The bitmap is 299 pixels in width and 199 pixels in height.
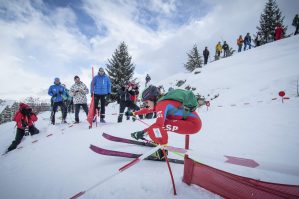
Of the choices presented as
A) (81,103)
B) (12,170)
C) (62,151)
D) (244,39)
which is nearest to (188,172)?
(62,151)

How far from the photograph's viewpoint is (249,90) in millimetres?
10797

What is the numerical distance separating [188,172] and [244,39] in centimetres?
2406

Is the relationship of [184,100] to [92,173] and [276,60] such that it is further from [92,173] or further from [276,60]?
[276,60]

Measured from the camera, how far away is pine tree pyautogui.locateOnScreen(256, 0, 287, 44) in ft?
96.4

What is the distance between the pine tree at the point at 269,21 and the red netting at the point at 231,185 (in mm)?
34523

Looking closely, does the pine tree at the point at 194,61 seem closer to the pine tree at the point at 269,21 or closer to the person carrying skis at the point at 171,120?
the pine tree at the point at 269,21

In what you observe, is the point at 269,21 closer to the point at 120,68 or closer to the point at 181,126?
the point at 120,68

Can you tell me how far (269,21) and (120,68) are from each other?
2725 centimetres

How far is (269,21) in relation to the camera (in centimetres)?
2955

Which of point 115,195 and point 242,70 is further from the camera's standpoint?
point 242,70

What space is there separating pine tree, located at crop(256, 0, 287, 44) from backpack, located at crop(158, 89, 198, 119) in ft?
110

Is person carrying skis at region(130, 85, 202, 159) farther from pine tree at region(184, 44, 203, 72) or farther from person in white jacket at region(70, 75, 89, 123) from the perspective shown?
pine tree at region(184, 44, 203, 72)

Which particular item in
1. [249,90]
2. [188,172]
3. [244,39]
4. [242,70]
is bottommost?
[188,172]

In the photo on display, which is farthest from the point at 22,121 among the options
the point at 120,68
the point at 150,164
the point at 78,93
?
the point at 120,68
